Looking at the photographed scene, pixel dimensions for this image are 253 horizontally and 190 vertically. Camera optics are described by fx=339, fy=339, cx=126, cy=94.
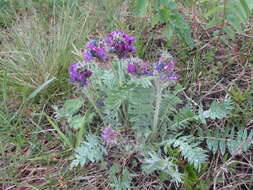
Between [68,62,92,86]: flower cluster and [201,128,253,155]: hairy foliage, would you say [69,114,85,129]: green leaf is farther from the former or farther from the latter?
[201,128,253,155]: hairy foliage

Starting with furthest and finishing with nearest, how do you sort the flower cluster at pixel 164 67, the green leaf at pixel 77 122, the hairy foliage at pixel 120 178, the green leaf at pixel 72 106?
the green leaf at pixel 72 106, the green leaf at pixel 77 122, the hairy foliage at pixel 120 178, the flower cluster at pixel 164 67

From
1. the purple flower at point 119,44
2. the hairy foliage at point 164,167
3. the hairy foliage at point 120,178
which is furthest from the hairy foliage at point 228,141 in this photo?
the purple flower at point 119,44

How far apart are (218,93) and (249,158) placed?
15.5 inches

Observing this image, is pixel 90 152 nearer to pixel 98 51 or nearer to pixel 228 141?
pixel 98 51

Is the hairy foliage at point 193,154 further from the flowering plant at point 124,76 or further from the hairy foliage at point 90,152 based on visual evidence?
the hairy foliage at point 90,152

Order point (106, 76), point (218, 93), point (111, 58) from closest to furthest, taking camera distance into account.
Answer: point (111, 58) < point (106, 76) < point (218, 93)

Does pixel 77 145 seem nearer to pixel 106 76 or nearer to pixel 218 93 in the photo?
pixel 106 76

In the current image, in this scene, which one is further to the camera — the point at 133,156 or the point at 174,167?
the point at 133,156

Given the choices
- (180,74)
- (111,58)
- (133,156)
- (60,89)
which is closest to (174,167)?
(133,156)

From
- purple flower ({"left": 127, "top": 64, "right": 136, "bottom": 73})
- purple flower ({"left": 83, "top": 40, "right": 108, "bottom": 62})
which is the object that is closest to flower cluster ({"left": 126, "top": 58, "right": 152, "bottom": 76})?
purple flower ({"left": 127, "top": 64, "right": 136, "bottom": 73})

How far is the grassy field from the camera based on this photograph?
1355mm

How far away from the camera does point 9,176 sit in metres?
1.44

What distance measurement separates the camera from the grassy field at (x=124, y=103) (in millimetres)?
1355

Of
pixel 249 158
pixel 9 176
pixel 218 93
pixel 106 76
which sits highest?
pixel 106 76
